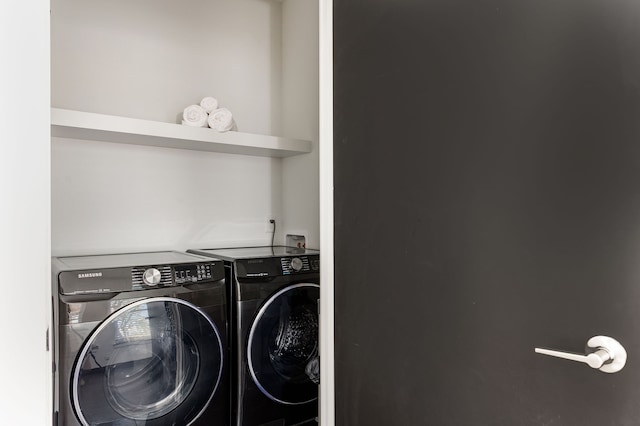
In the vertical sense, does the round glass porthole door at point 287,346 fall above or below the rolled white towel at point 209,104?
below

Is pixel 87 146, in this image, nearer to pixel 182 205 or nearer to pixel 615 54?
pixel 182 205

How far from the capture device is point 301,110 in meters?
2.64

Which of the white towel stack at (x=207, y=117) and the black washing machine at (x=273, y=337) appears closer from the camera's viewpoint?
the black washing machine at (x=273, y=337)

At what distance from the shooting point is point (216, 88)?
2.58 metres

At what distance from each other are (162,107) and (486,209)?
6.51 ft

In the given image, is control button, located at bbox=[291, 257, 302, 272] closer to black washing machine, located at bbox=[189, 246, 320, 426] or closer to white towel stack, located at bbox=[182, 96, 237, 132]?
black washing machine, located at bbox=[189, 246, 320, 426]

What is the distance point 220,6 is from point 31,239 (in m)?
2.15

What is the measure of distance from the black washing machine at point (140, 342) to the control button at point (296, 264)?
0.38 meters

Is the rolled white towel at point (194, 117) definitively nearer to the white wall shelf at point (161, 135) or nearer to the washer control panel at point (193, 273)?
the white wall shelf at point (161, 135)

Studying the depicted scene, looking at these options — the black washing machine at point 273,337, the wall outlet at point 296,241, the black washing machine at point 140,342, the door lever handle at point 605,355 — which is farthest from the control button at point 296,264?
the door lever handle at point 605,355

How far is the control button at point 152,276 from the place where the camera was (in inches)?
66.1

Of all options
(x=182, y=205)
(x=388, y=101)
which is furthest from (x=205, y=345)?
(x=388, y=101)

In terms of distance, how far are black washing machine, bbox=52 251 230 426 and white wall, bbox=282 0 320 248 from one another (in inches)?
33.1

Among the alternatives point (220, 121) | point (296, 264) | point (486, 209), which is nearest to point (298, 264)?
point (296, 264)
